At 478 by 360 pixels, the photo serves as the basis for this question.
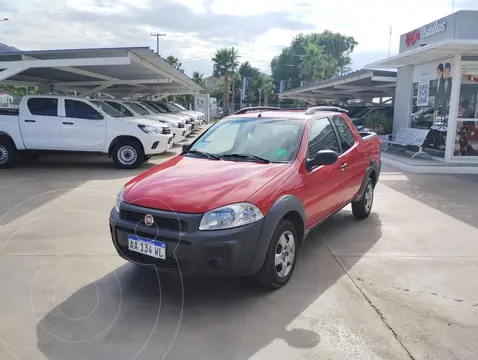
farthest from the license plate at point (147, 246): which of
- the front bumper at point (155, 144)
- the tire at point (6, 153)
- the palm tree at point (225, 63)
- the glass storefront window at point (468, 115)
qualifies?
the palm tree at point (225, 63)

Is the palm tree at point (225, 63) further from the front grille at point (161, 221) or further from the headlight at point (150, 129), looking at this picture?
the front grille at point (161, 221)

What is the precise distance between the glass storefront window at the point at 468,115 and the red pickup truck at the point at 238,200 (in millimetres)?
8071

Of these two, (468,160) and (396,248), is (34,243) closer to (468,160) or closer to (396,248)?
(396,248)

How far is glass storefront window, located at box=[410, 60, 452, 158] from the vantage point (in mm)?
11709

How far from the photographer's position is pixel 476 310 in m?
3.51

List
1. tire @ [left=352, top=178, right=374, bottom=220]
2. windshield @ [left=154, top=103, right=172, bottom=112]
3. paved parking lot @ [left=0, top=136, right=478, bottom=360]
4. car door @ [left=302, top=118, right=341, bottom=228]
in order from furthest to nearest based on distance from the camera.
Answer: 1. windshield @ [left=154, top=103, right=172, bottom=112]
2. tire @ [left=352, top=178, right=374, bottom=220]
3. car door @ [left=302, top=118, right=341, bottom=228]
4. paved parking lot @ [left=0, top=136, right=478, bottom=360]

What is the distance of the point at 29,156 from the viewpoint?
38.7ft

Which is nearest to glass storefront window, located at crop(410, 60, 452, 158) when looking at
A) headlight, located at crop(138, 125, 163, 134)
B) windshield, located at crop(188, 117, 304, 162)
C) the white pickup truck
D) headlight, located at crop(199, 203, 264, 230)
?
headlight, located at crop(138, 125, 163, 134)

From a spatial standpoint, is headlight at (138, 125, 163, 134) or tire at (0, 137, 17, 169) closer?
tire at (0, 137, 17, 169)

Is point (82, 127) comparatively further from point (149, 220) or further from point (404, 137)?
point (404, 137)

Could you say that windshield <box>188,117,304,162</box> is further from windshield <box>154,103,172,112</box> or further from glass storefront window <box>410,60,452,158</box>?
windshield <box>154,103,172,112</box>

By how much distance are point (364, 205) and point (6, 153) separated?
8794 mm

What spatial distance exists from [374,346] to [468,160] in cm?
1022

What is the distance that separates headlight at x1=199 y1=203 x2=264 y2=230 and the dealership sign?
12.5 m
